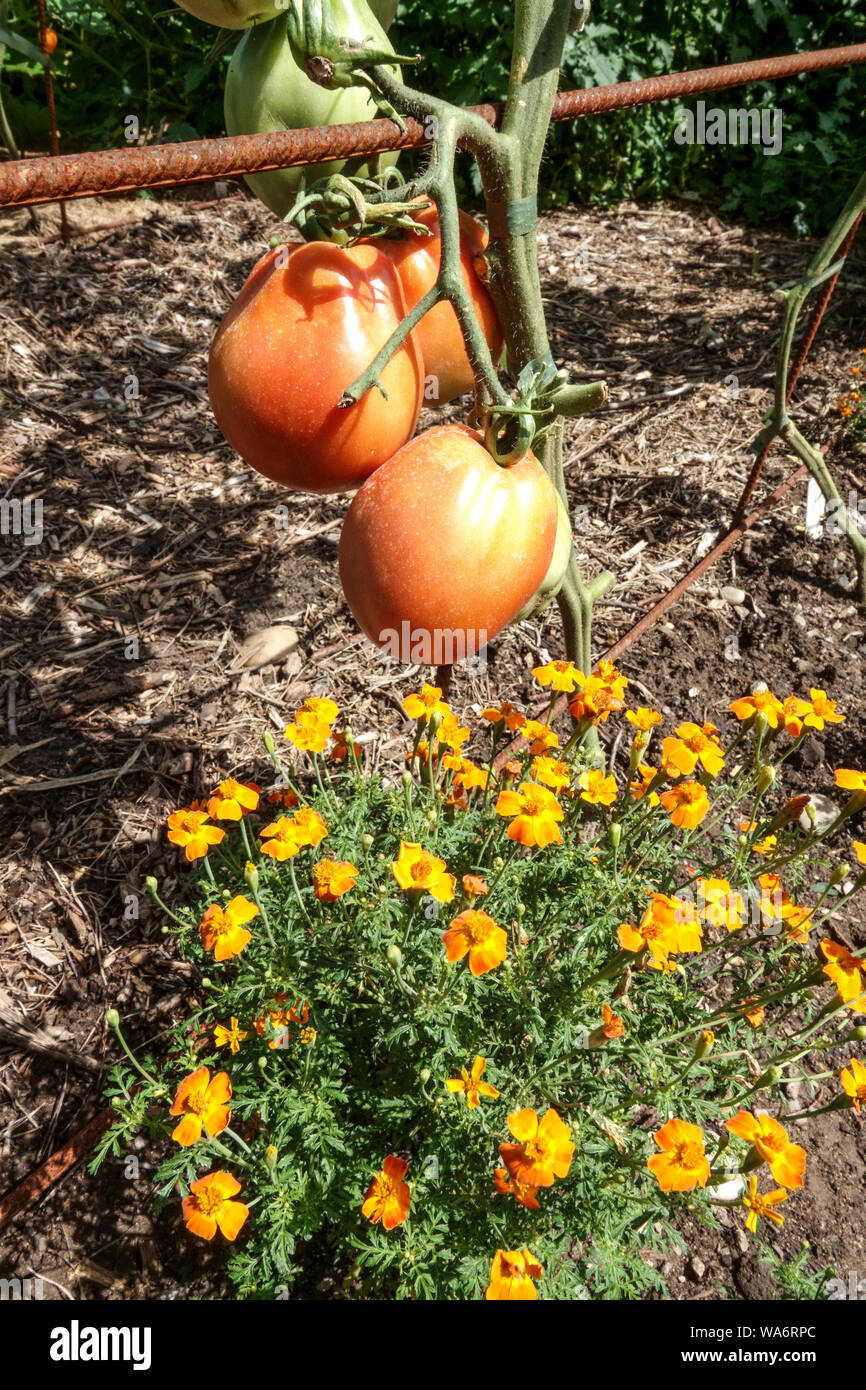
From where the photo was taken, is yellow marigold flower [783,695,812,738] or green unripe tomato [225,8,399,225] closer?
green unripe tomato [225,8,399,225]

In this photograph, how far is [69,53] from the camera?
12.0 feet

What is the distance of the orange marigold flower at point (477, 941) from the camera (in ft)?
3.06

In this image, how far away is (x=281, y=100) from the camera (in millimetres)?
843

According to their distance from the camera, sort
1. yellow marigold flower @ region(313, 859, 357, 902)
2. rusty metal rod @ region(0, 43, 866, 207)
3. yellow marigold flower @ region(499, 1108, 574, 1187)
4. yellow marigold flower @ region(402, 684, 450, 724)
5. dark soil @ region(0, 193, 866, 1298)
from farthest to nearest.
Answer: dark soil @ region(0, 193, 866, 1298) < yellow marigold flower @ region(402, 684, 450, 724) < yellow marigold flower @ region(313, 859, 357, 902) < yellow marigold flower @ region(499, 1108, 574, 1187) < rusty metal rod @ region(0, 43, 866, 207)

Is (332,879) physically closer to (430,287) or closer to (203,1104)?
(203,1104)

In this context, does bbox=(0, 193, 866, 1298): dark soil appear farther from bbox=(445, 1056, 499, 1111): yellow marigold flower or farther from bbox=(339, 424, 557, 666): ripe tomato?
bbox=(339, 424, 557, 666): ripe tomato

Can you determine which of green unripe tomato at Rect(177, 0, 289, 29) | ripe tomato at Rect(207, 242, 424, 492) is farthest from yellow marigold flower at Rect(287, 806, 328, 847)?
green unripe tomato at Rect(177, 0, 289, 29)

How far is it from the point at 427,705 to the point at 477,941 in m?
0.37

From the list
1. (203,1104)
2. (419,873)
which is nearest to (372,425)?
(419,873)

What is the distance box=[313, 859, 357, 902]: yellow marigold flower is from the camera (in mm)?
1091

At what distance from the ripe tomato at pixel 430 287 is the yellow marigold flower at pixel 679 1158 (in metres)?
0.75

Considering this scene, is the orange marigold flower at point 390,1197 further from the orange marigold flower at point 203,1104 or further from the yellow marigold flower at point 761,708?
the yellow marigold flower at point 761,708

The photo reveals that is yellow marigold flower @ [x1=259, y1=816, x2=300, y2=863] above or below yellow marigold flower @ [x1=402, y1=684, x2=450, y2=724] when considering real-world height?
below
